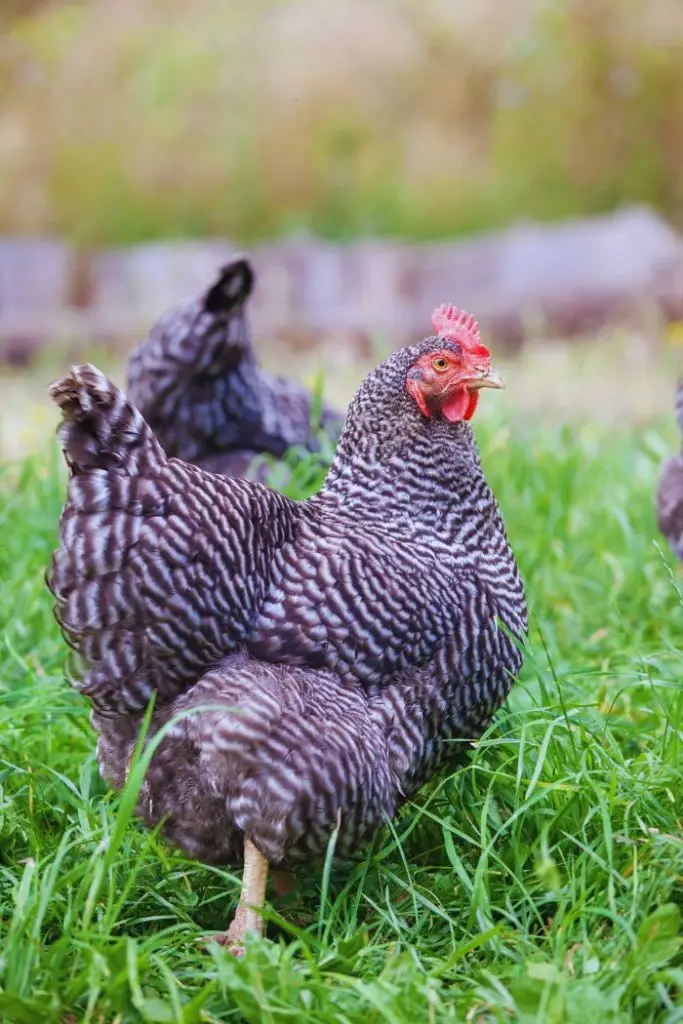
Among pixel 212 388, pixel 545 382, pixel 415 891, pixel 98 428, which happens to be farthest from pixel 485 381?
pixel 545 382

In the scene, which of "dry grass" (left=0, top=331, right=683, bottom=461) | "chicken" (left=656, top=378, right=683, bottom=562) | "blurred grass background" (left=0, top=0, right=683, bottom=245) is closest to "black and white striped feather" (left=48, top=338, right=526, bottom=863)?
"chicken" (left=656, top=378, right=683, bottom=562)

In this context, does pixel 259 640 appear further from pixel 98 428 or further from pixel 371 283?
pixel 371 283

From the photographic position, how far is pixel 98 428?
2195mm

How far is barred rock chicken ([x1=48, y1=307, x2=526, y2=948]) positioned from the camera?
2.14 m

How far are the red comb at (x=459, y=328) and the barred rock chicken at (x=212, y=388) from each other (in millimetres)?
1600

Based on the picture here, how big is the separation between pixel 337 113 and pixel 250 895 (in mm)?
7633

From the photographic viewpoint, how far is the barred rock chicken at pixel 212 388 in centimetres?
430

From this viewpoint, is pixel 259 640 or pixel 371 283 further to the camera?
pixel 371 283

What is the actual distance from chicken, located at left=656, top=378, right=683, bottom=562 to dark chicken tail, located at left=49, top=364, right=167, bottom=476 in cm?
227

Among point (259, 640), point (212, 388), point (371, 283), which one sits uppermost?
point (371, 283)

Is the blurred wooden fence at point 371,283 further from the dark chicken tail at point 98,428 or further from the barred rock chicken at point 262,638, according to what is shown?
the dark chicken tail at point 98,428

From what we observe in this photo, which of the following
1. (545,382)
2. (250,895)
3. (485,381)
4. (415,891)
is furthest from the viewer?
(545,382)

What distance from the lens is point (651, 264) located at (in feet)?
28.5

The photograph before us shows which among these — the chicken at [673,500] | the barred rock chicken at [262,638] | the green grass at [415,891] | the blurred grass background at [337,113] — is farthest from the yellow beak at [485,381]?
the blurred grass background at [337,113]
